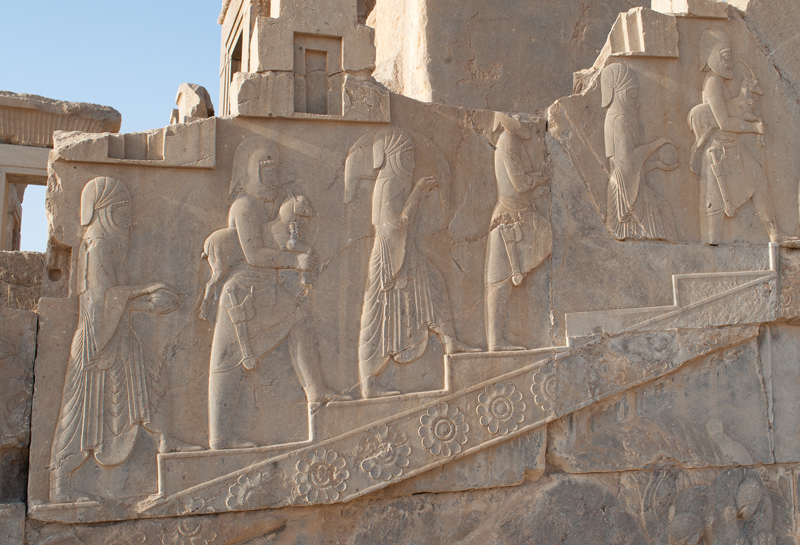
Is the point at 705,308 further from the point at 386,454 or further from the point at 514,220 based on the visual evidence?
the point at 386,454

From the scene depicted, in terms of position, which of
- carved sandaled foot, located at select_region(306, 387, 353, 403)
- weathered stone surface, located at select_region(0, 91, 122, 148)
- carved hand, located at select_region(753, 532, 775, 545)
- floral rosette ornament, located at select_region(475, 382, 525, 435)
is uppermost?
weathered stone surface, located at select_region(0, 91, 122, 148)

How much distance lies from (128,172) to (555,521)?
3412 millimetres

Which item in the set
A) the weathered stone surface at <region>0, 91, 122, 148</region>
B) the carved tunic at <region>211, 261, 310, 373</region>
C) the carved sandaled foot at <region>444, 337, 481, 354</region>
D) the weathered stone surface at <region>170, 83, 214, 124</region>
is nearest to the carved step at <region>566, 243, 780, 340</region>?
the carved sandaled foot at <region>444, 337, 481, 354</region>

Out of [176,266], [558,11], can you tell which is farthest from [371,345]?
[558,11]

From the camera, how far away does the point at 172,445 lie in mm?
4207

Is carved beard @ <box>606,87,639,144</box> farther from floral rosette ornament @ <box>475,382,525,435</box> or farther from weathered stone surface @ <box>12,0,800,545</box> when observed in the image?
floral rosette ornament @ <box>475,382,525,435</box>

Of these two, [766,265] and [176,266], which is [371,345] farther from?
[766,265]

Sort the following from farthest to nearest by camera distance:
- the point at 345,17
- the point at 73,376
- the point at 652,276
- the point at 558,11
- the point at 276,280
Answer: the point at 558,11
the point at 652,276
the point at 345,17
the point at 276,280
the point at 73,376

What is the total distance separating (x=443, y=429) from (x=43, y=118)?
5.93 metres

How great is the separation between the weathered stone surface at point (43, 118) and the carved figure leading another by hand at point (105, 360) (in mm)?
3955

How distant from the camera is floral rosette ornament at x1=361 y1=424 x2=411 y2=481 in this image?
14.6 ft

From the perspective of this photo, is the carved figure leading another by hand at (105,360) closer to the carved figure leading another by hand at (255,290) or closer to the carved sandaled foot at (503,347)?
the carved figure leading another by hand at (255,290)

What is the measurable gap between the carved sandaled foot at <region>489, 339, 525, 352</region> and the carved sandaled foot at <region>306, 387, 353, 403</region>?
97 centimetres

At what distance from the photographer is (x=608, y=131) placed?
16.6 ft
